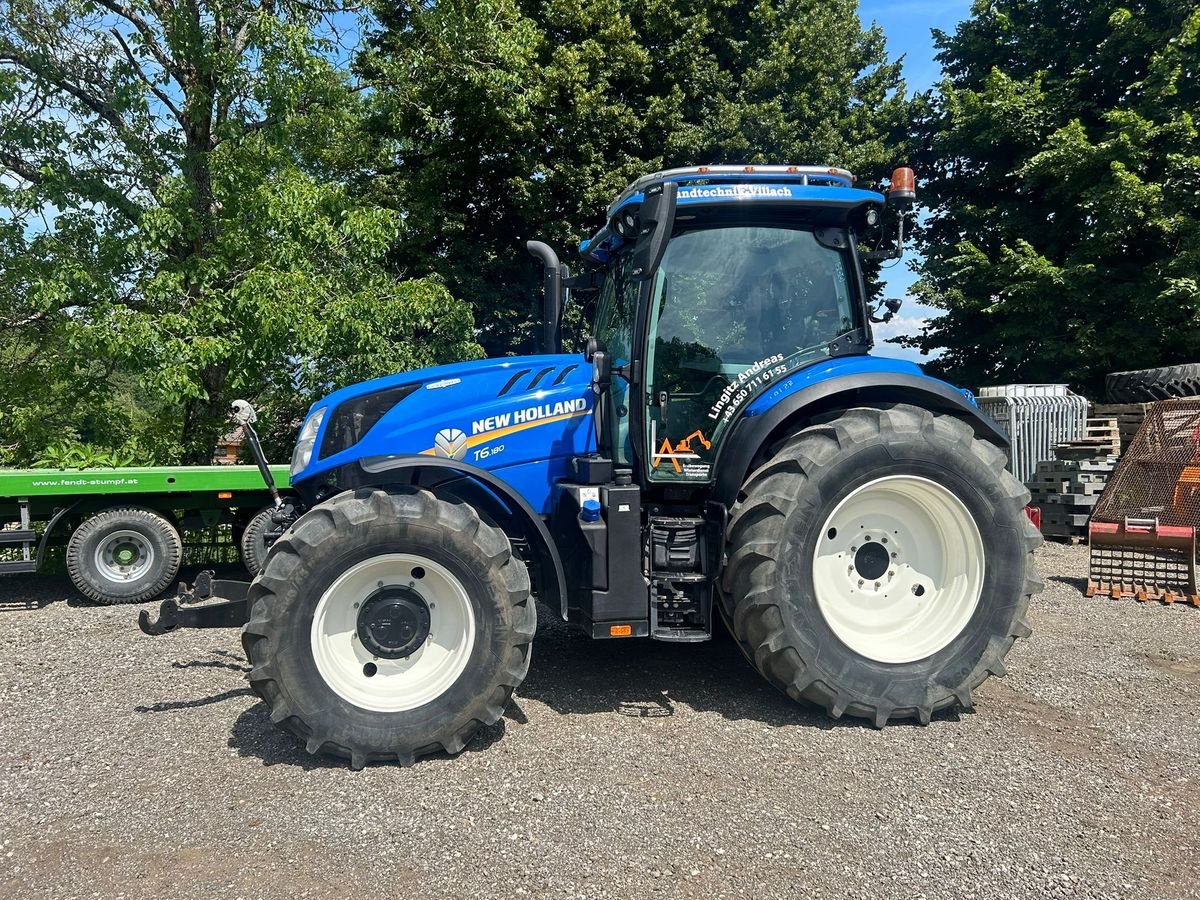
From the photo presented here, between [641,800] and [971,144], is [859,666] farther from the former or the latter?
[971,144]

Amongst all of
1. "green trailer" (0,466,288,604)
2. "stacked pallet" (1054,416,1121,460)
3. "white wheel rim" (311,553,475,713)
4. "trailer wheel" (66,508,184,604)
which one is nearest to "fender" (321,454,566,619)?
"white wheel rim" (311,553,475,713)

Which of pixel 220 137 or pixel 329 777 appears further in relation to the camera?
pixel 220 137

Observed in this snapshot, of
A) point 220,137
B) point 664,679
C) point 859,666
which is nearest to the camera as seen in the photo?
point 859,666

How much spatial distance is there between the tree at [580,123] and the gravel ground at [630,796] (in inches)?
382

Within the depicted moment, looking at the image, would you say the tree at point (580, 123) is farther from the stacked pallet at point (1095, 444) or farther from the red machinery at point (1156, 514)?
the red machinery at point (1156, 514)

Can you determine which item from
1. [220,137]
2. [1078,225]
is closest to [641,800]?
[220,137]

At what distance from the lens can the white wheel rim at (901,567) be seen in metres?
4.35

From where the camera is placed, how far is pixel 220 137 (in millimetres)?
9859

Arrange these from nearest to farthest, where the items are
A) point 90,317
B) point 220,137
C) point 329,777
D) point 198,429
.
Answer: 1. point 329,777
2. point 90,317
3. point 220,137
4. point 198,429

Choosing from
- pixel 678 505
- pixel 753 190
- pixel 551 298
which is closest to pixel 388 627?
pixel 678 505

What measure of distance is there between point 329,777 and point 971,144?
17118mm

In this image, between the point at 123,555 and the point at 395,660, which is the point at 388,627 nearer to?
the point at 395,660

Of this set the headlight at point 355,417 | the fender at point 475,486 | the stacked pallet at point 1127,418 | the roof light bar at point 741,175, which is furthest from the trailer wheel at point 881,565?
the stacked pallet at point 1127,418

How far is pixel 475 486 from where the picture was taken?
171 inches
